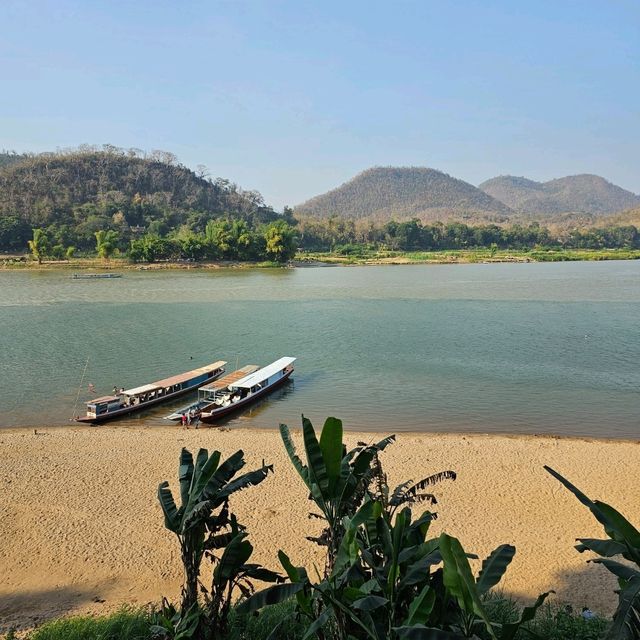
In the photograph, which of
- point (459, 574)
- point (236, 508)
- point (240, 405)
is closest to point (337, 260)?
point (240, 405)

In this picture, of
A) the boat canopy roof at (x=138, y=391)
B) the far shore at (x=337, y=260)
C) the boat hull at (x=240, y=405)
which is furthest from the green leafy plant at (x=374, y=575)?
the far shore at (x=337, y=260)

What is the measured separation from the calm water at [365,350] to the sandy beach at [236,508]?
10.2ft

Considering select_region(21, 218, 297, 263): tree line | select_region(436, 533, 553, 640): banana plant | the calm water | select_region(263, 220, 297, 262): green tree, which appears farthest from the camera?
select_region(263, 220, 297, 262): green tree

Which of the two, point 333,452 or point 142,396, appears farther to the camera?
point 142,396

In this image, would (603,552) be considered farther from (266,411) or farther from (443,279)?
(443,279)

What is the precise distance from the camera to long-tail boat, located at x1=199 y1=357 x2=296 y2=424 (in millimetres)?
20178

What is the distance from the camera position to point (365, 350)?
31.6 m

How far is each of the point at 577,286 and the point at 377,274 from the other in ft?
97.6

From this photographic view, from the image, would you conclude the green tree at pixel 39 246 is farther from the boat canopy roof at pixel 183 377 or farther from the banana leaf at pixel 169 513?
the banana leaf at pixel 169 513

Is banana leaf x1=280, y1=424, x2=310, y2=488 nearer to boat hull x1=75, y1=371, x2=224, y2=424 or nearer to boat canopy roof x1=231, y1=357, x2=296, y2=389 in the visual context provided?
boat hull x1=75, y1=371, x2=224, y2=424

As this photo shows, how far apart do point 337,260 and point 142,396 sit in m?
91.2

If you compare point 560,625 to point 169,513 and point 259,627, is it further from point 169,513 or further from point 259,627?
point 169,513

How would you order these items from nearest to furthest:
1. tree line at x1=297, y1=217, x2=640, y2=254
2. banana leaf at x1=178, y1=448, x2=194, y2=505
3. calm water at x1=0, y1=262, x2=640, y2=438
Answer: banana leaf at x1=178, y1=448, x2=194, y2=505 → calm water at x1=0, y1=262, x2=640, y2=438 → tree line at x1=297, y1=217, x2=640, y2=254

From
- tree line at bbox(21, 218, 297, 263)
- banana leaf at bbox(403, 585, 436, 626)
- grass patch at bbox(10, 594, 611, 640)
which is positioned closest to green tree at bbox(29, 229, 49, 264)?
tree line at bbox(21, 218, 297, 263)
